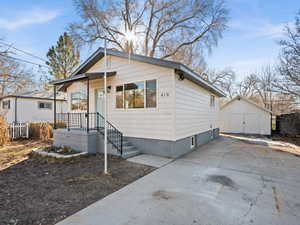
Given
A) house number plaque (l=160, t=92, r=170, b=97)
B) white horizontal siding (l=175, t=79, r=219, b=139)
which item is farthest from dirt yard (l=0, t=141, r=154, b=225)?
house number plaque (l=160, t=92, r=170, b=97)

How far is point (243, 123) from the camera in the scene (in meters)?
15.9

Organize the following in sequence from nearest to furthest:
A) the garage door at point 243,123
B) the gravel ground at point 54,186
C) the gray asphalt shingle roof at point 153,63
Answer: the gravel ground at point 54,186
the gray asphalt shingle roof at point 153,63
the garage door at point 243,123

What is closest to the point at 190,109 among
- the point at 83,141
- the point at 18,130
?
the point at 83,141

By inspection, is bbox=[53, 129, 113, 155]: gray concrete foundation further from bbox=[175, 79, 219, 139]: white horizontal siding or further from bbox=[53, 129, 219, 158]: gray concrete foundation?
bbox=[175, 79, 219, 139]: white horizontal siding

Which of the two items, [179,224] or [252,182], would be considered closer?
[179,224]

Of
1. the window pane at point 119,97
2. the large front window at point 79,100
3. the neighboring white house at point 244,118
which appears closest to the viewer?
the window pane at point 119,97

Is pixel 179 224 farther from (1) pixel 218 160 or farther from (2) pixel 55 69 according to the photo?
(2) pixel 55 69

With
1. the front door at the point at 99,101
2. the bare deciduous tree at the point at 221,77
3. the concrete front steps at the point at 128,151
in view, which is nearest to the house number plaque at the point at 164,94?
the concrete front steps at the point at 128,151

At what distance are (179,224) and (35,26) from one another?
48.1 ft

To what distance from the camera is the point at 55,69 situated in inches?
816

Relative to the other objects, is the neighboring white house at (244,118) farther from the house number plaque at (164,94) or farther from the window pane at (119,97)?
the window pane at (119,97)

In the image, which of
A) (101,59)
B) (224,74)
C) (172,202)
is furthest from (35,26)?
(224,74)

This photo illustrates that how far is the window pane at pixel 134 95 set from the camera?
7206mm

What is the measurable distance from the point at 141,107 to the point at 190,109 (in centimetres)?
262
